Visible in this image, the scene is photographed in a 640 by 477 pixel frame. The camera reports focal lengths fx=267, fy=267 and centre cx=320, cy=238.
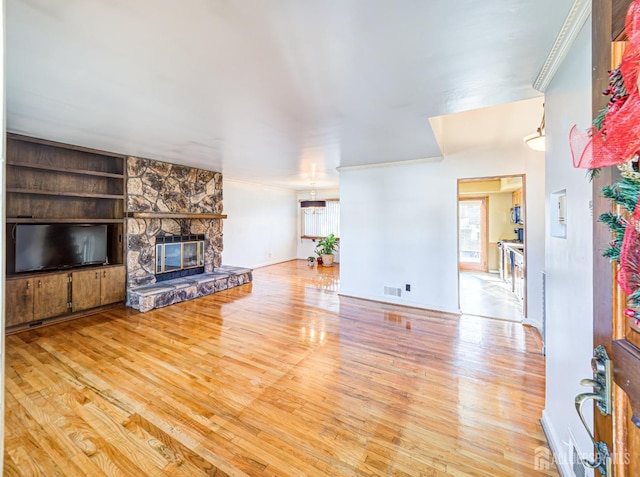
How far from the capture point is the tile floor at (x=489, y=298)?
4.21 m

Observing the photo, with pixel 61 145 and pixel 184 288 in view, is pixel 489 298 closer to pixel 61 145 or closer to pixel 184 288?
pixel 184 288

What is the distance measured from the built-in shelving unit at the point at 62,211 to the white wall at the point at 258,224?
2.65m

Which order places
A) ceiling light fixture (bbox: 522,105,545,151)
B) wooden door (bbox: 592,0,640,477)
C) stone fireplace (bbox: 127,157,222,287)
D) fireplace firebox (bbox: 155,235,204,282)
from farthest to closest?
fireplace firebox (bbox: 155,235,204,282) < stone fireplace (bbox: 127,157,222,287) < ceiling light fixture (bbox: 522,105,545,151) < wooden door (bbox: 592,0,640,477)

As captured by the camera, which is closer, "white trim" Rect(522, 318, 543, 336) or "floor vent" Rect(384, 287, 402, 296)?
"white trim" Rect(522, 318, 543, 336)

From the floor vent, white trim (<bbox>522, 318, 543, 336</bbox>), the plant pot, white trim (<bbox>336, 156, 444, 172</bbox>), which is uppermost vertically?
white trim (<bbox>336, 156, 444, 172</bbox>)

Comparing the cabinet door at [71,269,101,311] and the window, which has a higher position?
the window

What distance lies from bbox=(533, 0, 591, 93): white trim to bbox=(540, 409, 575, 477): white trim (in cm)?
227

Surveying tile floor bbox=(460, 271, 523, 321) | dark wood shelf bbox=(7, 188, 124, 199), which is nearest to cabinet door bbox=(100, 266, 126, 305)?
dark wood shelf bbox=(7, 188, 124, 199)

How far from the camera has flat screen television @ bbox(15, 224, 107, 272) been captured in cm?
351

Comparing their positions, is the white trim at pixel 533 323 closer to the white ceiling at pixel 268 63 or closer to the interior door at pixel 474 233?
the white ceiling at pixel 268 63

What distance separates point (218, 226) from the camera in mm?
6211

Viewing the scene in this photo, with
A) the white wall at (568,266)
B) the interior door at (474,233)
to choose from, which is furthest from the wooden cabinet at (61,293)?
the interior door at (474,233)

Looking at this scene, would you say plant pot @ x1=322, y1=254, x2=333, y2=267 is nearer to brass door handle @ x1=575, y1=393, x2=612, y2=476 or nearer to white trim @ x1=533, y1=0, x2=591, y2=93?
white trim @ x1=533, y1=0, x2=591, y2=93

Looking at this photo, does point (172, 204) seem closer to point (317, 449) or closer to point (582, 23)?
point (317, 449)
